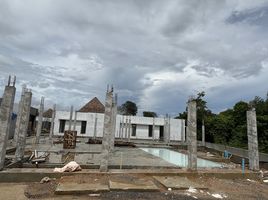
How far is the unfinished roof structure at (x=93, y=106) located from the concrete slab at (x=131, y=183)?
3730cm

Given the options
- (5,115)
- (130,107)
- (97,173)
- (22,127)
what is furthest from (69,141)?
(130,107)

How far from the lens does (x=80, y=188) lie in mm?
6512

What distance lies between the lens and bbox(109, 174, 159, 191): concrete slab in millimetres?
6756

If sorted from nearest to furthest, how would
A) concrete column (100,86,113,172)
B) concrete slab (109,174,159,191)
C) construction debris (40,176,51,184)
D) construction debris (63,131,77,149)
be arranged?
concrete slab (109,174,159,191) < construction debris (40,176,51,184) < concrete column (100,86,113,172) < construction debris (63,131,77,149)

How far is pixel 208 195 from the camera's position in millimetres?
6742

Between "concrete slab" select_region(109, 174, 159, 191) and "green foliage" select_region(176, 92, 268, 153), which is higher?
"green foliage" select_region(176, 92, 268, 153)

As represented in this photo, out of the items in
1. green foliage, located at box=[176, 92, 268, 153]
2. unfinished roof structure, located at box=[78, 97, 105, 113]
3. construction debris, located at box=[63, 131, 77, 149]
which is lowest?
construction debris, located at box=[63, 131, 77, 149]

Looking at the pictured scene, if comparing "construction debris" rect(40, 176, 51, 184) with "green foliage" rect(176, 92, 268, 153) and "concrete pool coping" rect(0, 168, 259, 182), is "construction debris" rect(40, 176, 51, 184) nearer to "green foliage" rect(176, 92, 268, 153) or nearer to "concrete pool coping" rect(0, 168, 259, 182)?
"concrete pool coping" rect(0, 168, 259, 182)

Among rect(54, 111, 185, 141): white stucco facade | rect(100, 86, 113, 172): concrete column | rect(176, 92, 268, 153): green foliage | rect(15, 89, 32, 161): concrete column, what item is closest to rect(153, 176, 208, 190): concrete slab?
rect(100, 86, 113, 172): concrete column

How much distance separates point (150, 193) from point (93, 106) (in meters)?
40.5

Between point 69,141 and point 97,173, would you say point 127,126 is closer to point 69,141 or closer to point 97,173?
point 69,141

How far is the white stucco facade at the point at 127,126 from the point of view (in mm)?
32656

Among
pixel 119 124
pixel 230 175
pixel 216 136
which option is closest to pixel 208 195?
pixel 230 175

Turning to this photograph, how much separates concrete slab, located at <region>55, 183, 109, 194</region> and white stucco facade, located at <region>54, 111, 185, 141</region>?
943 inches
